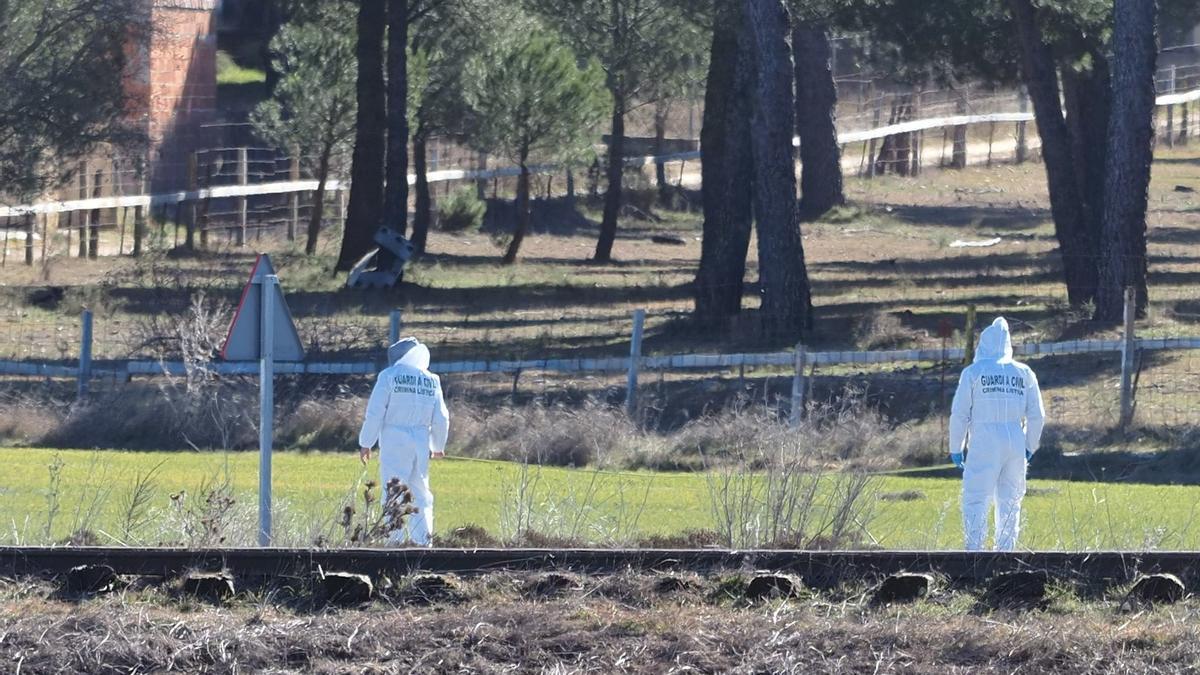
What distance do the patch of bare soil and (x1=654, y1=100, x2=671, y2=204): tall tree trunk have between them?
124 feet

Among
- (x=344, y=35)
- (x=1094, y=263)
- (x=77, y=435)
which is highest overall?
(x=344, y=35)

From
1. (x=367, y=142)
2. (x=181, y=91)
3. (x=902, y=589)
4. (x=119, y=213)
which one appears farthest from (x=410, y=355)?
(x=181, y=91)

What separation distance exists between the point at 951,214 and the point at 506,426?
99.0 ft

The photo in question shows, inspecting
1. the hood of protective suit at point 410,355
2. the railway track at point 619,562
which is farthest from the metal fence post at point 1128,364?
the railway track at point 619,562

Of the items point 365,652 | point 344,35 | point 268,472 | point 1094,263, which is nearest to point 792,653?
point 365,652

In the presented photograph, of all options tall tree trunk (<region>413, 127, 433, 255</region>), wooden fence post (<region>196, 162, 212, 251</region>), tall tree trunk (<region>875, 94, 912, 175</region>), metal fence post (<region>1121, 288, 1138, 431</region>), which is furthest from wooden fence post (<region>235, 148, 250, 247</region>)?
metal fence post (<region>1121, 288, 1138, 431</region>)

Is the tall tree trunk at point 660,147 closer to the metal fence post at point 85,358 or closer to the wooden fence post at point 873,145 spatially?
the wooden fence post at point 873,145

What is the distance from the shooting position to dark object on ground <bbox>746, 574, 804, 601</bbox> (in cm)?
873

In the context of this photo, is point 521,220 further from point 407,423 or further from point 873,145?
point 407,423

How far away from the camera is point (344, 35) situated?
38.9m

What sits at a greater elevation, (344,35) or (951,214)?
(344,35)

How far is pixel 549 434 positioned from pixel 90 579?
33.2 ft

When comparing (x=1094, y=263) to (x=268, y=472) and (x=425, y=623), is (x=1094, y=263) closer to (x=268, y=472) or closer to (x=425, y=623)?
(x=268, y=472)

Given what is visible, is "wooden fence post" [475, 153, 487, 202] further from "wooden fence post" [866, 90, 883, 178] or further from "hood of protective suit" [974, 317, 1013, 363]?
"hood of protective suit" [974, 317, 1013, 363]
